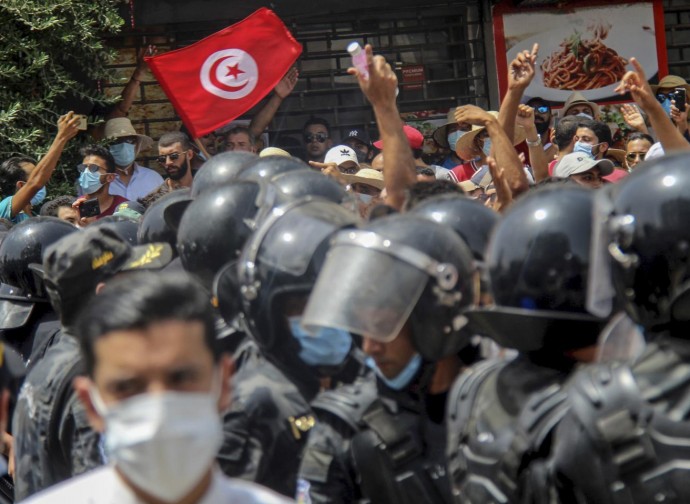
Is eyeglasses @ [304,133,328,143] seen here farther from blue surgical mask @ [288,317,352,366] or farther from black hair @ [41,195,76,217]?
blue surgical mask @ [288,317,352,366]

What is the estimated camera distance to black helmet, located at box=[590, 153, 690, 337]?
115 inches

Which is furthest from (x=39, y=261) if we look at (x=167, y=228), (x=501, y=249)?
(x=501, y=249)

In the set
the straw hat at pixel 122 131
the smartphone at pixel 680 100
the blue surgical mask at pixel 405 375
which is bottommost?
the blue surgical mask at pixel 405 375

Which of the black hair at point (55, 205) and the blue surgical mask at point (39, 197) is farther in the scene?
the blue surgical mask at point (39, 197)

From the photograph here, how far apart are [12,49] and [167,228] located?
6.32 metres

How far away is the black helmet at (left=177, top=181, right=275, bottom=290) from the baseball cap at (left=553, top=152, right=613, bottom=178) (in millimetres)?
2519

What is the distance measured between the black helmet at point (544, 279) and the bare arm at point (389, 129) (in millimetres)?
2051

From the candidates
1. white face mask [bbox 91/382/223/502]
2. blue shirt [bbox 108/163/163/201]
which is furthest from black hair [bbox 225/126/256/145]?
white face mask [bbox 91/382/223/502]

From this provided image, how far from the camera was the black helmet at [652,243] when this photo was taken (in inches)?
115

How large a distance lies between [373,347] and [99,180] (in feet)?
20.8

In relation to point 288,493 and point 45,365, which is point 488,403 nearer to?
point 288,493

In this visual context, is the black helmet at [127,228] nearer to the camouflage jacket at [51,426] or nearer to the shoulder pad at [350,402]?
the camouflage jacket at [51,426]

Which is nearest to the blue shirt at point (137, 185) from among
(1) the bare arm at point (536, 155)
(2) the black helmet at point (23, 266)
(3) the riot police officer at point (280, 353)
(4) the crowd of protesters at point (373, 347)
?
(1) the bare arm at point (536, 155)

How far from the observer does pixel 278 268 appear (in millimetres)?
4176
